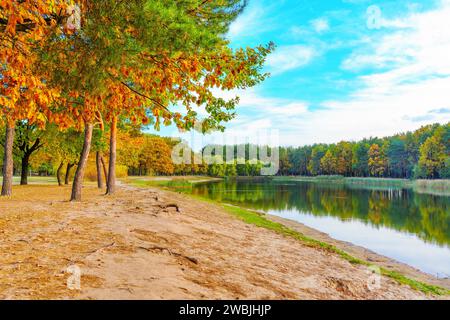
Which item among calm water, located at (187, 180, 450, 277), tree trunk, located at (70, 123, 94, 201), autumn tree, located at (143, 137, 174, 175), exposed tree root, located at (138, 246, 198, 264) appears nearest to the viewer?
exposed tree root, located at (138, 246, 198, 264)

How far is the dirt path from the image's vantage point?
588 centimetres

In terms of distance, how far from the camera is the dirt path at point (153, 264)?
19.3 ft

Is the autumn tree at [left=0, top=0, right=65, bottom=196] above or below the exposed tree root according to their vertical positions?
above

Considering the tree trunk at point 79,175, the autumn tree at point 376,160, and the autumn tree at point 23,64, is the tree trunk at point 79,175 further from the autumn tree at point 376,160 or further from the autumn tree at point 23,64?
the autumn tree at point 376,160

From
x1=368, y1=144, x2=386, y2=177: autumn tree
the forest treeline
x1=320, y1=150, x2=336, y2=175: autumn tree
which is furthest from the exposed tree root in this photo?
x1=320, y1=150, x2=336, y2=175: autumn tree

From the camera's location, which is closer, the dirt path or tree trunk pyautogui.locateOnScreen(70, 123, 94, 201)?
the dirt path

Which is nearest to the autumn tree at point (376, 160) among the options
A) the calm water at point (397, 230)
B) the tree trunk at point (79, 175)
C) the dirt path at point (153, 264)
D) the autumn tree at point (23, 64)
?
the calm water at point (397, 230)

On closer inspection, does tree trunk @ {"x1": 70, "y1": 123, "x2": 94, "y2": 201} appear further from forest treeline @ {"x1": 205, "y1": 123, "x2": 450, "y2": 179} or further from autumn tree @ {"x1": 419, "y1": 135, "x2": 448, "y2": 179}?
autumn tree @ {"x1": 419, "y1": 135, "x2": 448, "y2": 179}

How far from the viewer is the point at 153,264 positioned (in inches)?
288

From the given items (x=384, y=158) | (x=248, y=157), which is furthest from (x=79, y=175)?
(x=248, y=157)

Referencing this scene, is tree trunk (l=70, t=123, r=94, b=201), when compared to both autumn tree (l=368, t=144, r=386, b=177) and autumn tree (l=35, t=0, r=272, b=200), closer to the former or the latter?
Answer: autumn tree (l=35, t=0, r=272, b=200)

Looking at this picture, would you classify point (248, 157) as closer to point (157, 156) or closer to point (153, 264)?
point (157, 156)

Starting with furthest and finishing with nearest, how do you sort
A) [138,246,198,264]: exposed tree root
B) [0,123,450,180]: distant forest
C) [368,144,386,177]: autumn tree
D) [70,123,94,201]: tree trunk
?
[368,144,386,177]: autumn tree
[0,123,450,180]: distant forest
[70,123,94,201]: tree trunk
[138,246,198,264]: exposed tree root

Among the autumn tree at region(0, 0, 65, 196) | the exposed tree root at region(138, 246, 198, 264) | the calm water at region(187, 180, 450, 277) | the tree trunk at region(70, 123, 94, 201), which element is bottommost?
the calm water at region(187, 180, 450, 277)
